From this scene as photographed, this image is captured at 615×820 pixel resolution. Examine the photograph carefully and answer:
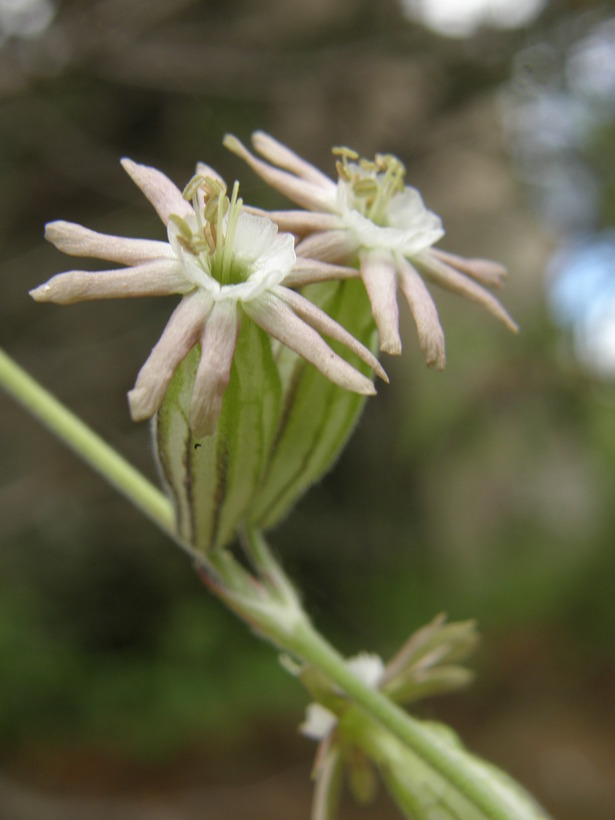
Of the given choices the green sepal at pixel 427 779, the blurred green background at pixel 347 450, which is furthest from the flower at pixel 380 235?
the blurred green background at pixel 347 450

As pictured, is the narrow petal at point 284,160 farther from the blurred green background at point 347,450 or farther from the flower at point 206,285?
the blurred green background at point 347,450

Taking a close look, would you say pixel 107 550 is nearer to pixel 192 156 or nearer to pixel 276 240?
pixel 192 156

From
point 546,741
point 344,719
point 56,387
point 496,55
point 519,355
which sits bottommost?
point 344,719

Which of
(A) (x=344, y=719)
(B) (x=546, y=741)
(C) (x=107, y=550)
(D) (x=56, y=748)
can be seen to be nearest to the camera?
(A) (x=344, y=719)

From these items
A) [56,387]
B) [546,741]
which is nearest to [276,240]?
[56,387]

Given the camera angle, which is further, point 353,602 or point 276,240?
point 353,602

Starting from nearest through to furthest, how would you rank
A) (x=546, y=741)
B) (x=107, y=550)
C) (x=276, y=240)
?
(x=276, y=240) → (x=107, y=550) → (x=546, y=741)

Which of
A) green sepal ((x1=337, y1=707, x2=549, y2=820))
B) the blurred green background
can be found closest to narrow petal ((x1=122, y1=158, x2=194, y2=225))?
green sepal ((x1=337, y1=707, x2=549, y2=820))

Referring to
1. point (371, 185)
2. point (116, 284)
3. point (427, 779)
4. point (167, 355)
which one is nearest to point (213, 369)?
point (167, 355)
